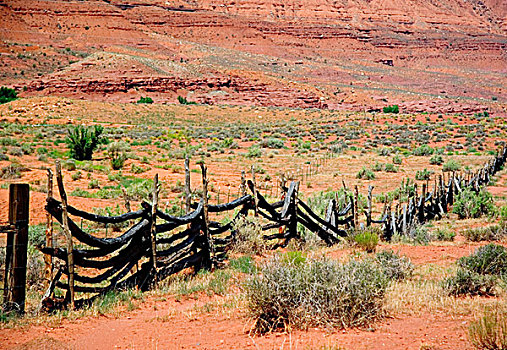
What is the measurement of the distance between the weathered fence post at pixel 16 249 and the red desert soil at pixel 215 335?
48 centimetres

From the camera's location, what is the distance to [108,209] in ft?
43.4

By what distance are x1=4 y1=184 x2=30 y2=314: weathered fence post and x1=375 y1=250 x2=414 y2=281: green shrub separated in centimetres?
488

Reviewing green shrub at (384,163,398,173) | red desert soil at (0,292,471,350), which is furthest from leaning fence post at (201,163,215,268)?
green shrub at (384,163,398,173)

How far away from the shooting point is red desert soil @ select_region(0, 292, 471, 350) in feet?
15.0

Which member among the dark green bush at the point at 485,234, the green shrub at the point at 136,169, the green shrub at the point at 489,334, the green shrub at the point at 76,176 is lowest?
the green shrub at the point at 136,169

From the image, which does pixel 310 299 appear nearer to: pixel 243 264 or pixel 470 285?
pixel 470 285

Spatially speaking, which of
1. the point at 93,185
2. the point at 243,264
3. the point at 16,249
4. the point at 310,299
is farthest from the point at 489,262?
the point at 93,185

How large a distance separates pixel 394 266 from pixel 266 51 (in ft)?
306

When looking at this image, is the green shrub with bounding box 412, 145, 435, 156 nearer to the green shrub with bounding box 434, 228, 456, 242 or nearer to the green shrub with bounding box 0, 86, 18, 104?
the green shrub with bounding box 434, 228, 456, 242

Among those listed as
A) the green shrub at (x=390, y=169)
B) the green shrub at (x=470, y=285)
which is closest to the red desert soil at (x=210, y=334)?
the green shrub at (x=470, y=285)

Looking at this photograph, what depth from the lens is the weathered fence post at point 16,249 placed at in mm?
5609

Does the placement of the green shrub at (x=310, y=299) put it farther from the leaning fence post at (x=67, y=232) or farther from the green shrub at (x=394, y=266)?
the leaning fence post at (x=67, y=232)

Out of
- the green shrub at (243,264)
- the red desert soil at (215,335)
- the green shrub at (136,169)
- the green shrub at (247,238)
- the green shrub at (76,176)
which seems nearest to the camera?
the red desert soil at (215,335)

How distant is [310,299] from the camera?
5.00m
